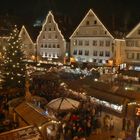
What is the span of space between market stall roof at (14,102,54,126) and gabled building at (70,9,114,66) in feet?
92.4

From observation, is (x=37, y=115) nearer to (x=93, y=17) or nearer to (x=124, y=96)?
(x=124, y=96)

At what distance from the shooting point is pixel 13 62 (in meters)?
31.1

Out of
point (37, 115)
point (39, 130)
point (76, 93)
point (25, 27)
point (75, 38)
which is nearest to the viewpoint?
point (39, 130)

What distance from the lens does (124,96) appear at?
75.3ft

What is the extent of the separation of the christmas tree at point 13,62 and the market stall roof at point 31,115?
11.2 m

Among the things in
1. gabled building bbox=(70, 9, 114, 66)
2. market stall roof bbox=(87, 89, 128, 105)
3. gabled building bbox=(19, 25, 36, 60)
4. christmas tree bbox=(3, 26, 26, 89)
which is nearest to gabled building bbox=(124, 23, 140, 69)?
gabled building bbox=(70, 9, 114, 66)

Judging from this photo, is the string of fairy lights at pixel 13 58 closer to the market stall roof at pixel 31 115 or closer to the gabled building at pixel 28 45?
the market stall roof at pixel 31 115

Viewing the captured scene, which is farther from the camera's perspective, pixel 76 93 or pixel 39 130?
pixel 76 93

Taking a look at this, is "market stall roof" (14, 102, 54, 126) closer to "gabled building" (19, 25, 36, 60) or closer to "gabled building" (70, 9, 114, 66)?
"gabled building" (70, 9, 114, 66)

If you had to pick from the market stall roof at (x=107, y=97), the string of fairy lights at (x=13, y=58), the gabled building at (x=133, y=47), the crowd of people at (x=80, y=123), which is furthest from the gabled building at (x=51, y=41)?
the crowd of people at (x=80, y=123)

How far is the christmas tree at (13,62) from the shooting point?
31.0 metres

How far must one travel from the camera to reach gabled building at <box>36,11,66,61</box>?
52.5m

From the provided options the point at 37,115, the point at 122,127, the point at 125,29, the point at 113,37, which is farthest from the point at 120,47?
the point at 37,115

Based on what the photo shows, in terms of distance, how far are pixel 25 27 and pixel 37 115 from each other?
43456mm
